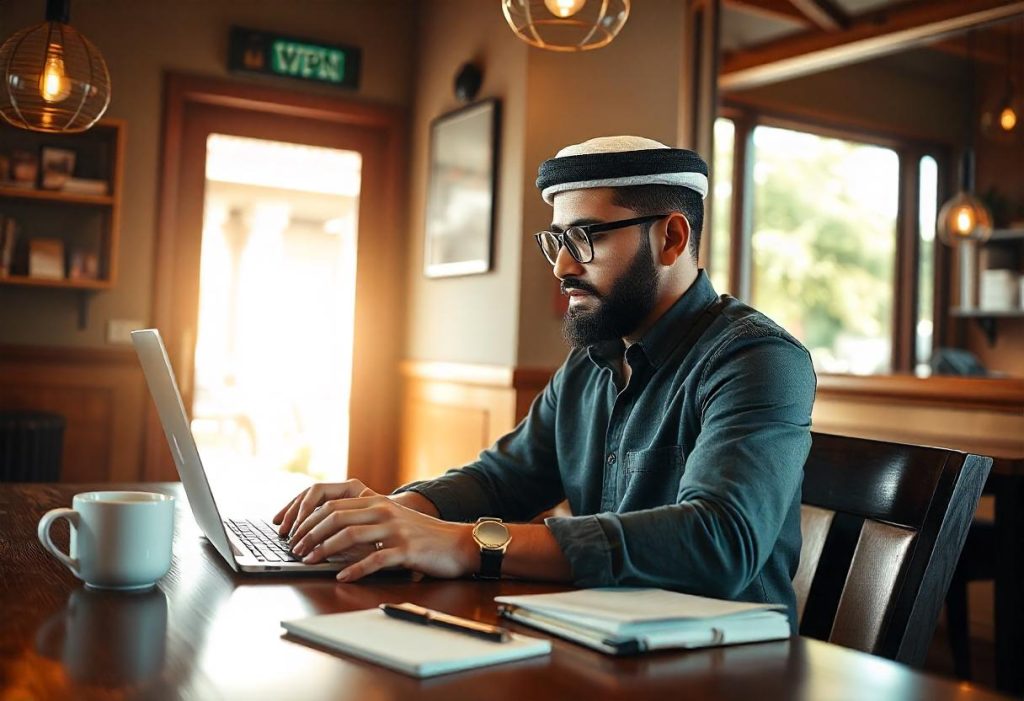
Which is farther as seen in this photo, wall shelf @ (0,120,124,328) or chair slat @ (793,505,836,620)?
wall shelf @ (0,120,124,328)

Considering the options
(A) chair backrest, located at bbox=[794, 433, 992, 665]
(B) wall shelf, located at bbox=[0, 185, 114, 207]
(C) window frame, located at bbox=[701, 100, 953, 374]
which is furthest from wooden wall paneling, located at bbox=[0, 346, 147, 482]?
(C) window frame, located at bbox=[701, 100, 953, 374]

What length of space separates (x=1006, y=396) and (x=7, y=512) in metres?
2.90

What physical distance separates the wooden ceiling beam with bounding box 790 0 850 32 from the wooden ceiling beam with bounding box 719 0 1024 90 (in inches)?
2.8

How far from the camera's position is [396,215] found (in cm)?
478

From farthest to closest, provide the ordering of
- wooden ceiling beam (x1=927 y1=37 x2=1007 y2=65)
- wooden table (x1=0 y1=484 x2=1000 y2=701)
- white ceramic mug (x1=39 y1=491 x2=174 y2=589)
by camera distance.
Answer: wooden ceiling beam (x1=927 y1=37 x2=1007 y2=65), white ceramic mug (x1=39 y1=491 x2=174 y2=589), wooden table (x1=0 y1=484 x2=1000 y2=701)

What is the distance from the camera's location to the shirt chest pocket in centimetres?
141

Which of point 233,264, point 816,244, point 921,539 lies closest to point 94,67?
point 921,539

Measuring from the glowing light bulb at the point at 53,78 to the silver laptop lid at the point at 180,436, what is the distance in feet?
3.67

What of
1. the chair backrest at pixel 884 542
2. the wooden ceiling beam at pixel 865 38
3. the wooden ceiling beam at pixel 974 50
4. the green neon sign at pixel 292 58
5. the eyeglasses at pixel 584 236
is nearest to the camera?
the chair backrest at pixel 884 542

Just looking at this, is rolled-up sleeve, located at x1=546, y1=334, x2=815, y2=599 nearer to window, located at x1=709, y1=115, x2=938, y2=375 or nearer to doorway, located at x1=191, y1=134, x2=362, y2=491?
doorway, located at x1=191, y1=134, x2=362, y2=491

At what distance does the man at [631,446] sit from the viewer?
1.13 m

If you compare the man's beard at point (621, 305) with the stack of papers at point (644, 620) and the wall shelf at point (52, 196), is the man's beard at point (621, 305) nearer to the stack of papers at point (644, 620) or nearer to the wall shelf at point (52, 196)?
the stack of papers at point (644, 620)

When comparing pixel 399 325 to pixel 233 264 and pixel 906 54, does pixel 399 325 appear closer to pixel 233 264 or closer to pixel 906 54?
pixel 233 264

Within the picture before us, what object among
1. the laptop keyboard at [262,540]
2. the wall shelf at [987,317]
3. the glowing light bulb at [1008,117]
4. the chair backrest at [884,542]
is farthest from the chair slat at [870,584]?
the wall shelf at [987,317]
